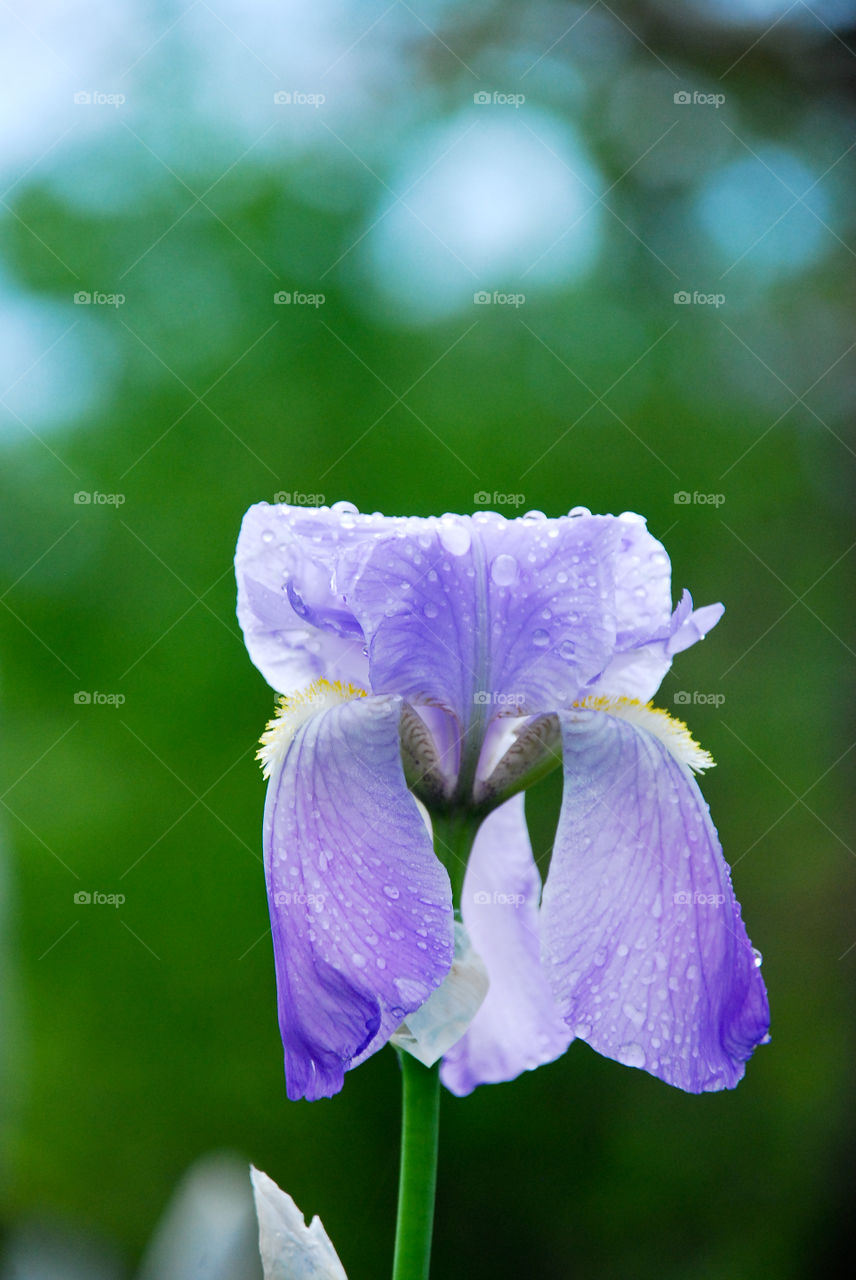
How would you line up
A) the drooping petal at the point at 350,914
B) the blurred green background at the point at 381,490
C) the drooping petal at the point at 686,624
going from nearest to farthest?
the drooping petal at the point at 350,914 → the drooping petal at the point at 686,624 → the blurred green background at the point at 381,490

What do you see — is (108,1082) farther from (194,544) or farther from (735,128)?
(735,128)

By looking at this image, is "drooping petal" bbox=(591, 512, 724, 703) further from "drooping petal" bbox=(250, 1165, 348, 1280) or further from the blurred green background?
the blurred green background

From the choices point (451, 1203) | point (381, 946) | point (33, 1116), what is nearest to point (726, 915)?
point (381, 946)

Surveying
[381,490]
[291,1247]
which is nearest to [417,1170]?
[291,1247]

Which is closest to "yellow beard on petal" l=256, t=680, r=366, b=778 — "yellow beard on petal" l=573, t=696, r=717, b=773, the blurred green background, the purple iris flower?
the purple iris flower

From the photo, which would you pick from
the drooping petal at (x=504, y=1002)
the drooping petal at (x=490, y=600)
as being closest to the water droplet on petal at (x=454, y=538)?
the drooping petal at (x=490, y=600)

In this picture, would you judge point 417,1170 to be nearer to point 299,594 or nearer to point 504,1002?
point 504,1002

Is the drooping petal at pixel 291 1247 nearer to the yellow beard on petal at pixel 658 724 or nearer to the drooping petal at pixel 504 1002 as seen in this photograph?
the drooping petal at pixel 504 1002
